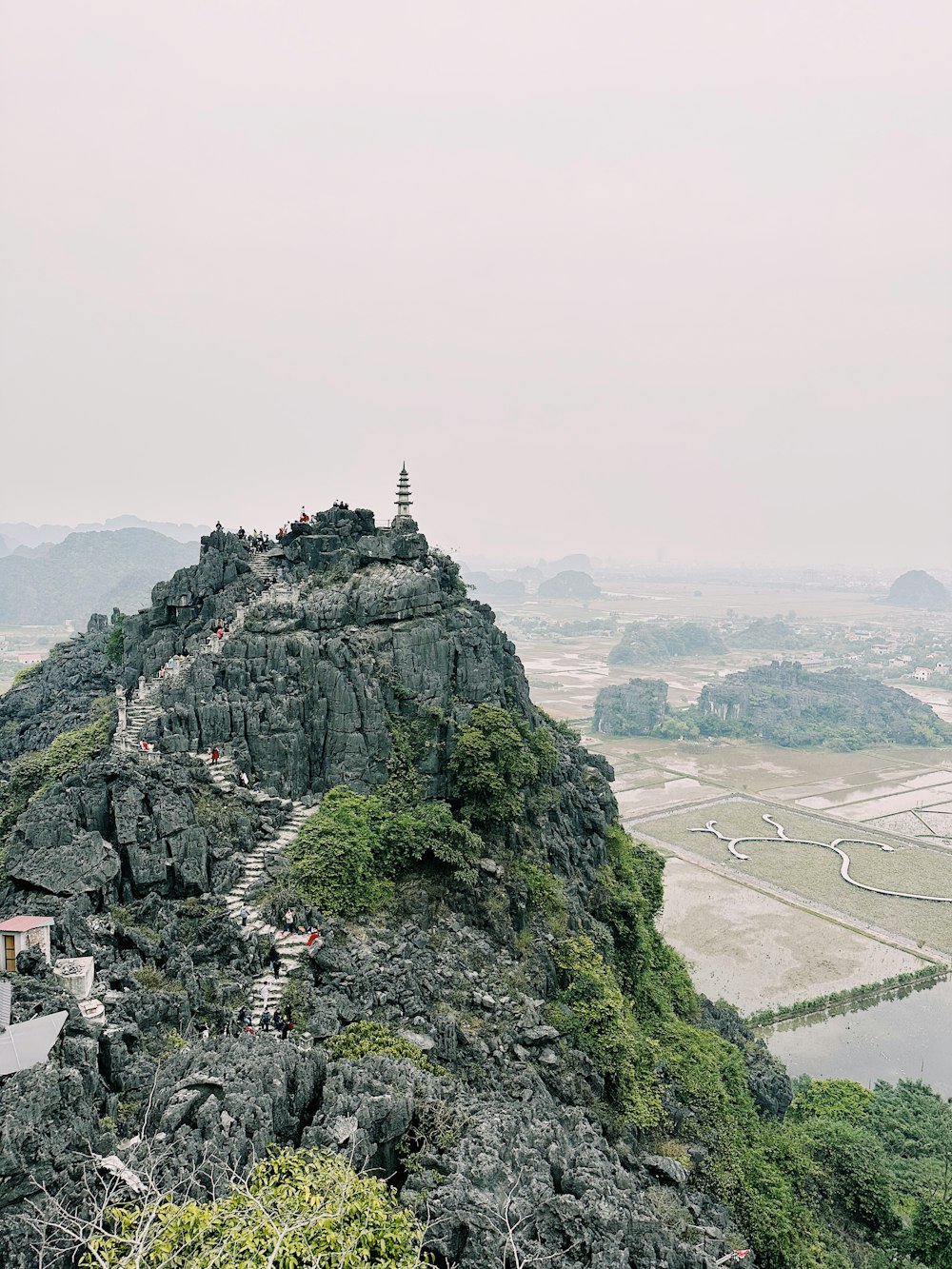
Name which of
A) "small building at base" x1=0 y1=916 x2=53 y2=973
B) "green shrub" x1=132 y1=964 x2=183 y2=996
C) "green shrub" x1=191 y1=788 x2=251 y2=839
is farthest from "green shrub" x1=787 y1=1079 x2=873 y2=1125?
"small building at base" x1=0 y1=916 x2=53 y2=973

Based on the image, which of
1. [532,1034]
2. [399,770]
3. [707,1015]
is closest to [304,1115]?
[532,1034]

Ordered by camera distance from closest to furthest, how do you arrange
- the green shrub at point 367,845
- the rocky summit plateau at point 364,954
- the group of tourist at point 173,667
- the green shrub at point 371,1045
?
the rocky summit plateau at point 364,954
the green shrub at point 371,1045
the green shrub at point 367,845
the group of tourist at point 173,667

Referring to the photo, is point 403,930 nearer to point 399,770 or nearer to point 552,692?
point 399,770

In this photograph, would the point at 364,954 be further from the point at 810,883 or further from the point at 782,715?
the point at 782,715

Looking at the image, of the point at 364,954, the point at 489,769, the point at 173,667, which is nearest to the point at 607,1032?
the point at 364,954

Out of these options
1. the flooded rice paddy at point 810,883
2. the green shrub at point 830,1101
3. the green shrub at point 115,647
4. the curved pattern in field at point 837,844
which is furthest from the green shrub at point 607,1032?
Answer: the curved pattern in field at point 837,844

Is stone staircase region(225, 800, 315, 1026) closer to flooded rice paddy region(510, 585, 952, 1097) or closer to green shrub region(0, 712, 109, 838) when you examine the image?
green shrub region(0, 712, 109, 838)

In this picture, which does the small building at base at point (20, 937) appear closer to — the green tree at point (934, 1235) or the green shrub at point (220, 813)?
the green shrub at point (220, 813)

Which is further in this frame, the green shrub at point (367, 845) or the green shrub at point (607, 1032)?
the green shrub at point (367, 845)
